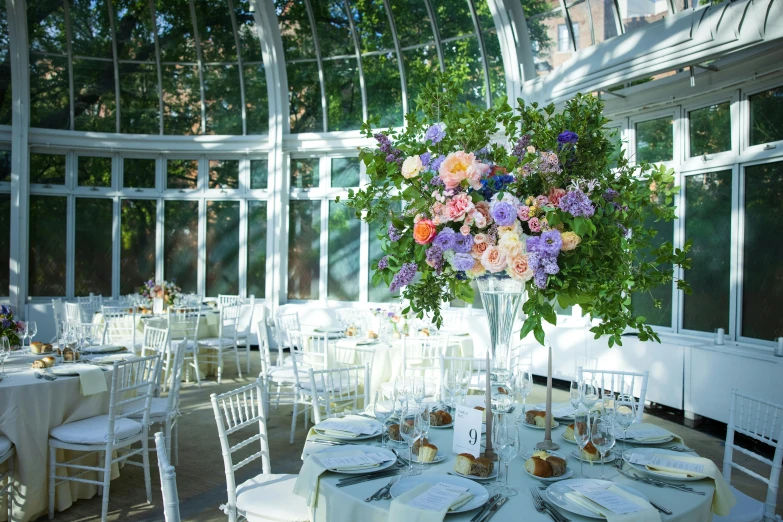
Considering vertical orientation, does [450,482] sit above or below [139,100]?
below

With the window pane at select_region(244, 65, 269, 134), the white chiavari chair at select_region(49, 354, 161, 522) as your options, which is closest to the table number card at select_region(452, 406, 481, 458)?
the white chiavari chair at select_region(49, 354, 161, 522)

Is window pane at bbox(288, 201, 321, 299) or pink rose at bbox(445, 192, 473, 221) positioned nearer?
pink rose at bbox(445, 192, 473, 221)

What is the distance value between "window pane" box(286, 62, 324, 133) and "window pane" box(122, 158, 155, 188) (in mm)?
2489

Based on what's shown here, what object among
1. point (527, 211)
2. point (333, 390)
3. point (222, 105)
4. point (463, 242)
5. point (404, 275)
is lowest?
point (333, 390)

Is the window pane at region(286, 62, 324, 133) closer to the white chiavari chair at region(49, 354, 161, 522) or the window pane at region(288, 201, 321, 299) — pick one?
the window pane at region(288, 201, 321, 299)

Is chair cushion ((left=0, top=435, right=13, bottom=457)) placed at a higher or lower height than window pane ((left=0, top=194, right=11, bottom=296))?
lower

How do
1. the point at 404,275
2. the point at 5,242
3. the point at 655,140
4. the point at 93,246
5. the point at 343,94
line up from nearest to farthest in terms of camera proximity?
the point at 404,275
the point at 655,140
the point at 5,242
the point at 343,94
the point at 93,246

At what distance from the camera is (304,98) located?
32.8ft

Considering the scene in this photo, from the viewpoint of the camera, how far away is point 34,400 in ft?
12.5

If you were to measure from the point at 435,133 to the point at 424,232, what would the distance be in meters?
0.38

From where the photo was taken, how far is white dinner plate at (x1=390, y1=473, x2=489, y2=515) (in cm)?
200

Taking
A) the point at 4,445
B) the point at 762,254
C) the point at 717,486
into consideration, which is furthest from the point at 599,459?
the point at 762,254

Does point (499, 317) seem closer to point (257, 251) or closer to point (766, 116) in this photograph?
point (766, 116)

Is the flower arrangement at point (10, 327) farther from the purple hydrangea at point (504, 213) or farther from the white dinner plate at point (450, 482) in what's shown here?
the purple hydrangea at point (504, 213)
